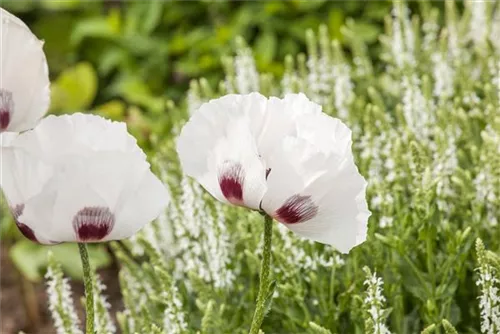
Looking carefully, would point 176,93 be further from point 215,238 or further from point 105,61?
point 215,238

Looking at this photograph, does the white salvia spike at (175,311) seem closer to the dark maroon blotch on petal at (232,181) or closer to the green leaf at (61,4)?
the dark maroon blotch on petal at (232,181)

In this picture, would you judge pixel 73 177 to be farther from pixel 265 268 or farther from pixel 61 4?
pixel 61 4

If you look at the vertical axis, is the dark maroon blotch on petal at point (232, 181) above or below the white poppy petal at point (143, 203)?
above

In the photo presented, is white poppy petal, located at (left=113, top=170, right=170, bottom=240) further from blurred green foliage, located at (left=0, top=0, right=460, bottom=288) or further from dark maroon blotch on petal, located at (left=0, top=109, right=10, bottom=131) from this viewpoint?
blurred green foliage, located at (left=0, top=0, right=460, bottom=288)

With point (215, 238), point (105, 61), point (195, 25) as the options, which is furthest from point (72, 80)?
point (215, 238)

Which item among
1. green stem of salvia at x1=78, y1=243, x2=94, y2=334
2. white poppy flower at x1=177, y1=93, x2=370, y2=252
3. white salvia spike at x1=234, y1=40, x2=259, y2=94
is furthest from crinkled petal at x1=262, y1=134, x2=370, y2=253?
white salvia spike at x1=234, y1=40, x2=259, y2=94

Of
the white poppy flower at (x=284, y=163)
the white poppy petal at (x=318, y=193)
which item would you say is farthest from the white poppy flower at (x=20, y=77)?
the white poppy petal at (x=318, y=193)
